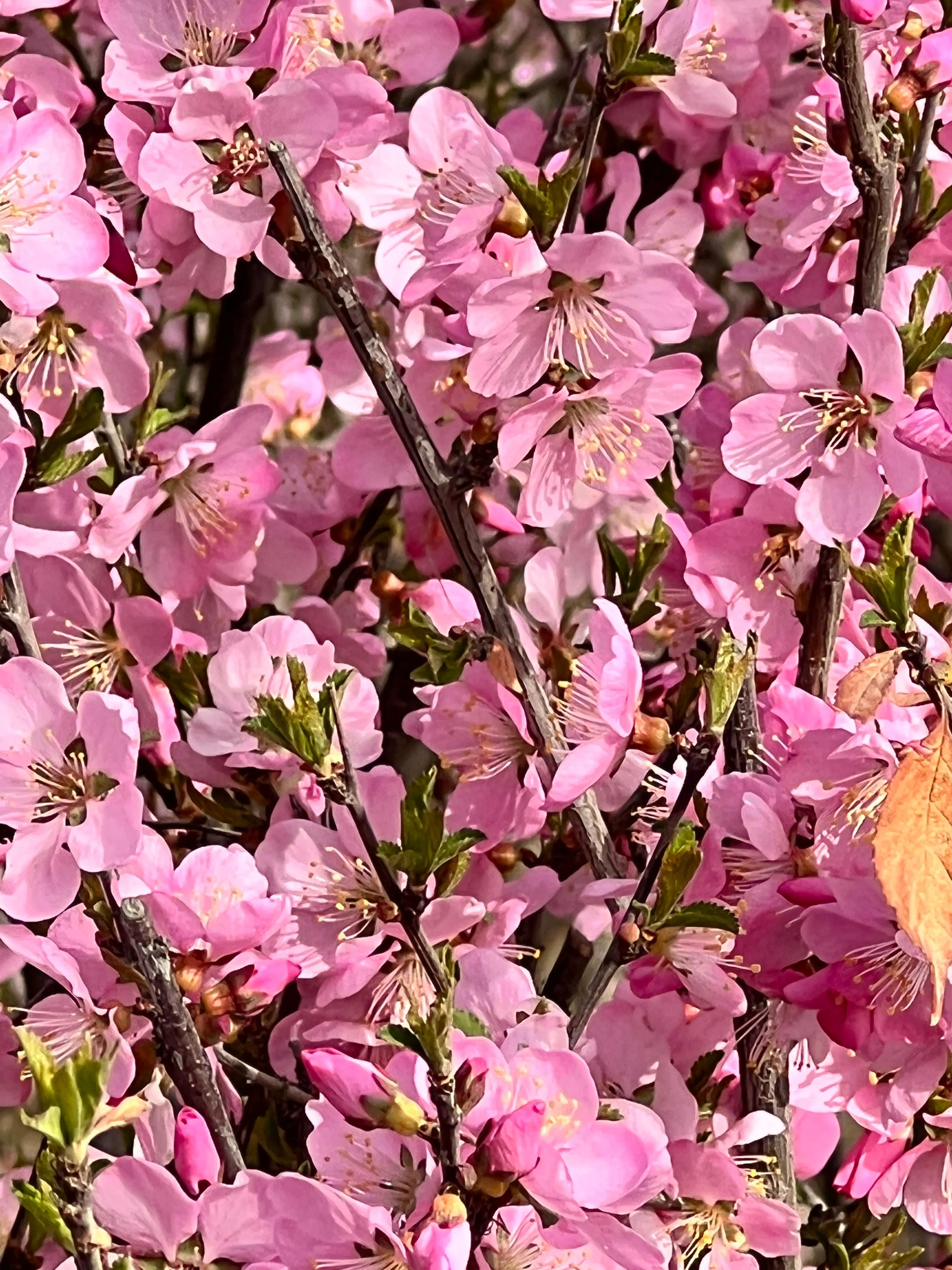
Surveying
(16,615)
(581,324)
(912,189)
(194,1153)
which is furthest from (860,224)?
(194,1153)

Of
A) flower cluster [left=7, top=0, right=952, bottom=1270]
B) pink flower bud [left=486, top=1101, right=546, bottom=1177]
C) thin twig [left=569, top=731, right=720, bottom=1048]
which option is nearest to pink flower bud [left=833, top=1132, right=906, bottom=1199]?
flower cluster [left=7, top=0, right=952, bottom=1270]

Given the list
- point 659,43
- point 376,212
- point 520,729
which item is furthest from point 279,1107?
point 659,43

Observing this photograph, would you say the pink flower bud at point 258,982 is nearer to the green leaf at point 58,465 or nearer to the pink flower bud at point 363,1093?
the pink flower bud at point 363,1093

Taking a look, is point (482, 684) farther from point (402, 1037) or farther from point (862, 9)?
point (862, 9)

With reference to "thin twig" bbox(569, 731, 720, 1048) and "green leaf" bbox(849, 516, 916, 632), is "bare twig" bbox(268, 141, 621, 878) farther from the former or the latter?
"green leaf" bbox(849, 516, 916, 632)

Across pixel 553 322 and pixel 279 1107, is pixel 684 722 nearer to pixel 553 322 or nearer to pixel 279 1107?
pixel 553 322
